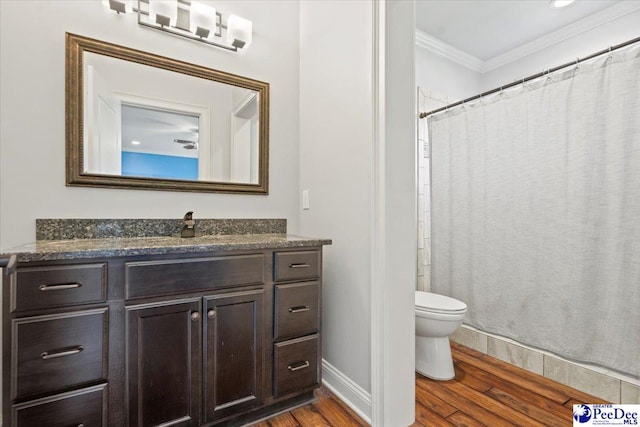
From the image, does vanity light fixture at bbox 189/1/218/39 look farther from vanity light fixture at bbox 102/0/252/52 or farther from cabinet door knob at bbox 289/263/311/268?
cabinet door knob at bbox 289/263/311/268

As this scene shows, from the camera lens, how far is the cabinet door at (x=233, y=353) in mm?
1315

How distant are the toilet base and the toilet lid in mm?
200

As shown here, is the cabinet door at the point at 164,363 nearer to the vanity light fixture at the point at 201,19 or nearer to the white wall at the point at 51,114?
the white wall at the point at 51,114

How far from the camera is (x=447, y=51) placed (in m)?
2.93

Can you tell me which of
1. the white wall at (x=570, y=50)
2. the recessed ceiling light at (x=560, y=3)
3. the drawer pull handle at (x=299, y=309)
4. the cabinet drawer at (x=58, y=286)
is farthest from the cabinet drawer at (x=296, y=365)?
the white wall at (x=570, y=50)

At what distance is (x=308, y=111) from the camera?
79.1 inches

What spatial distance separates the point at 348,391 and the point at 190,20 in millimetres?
2215

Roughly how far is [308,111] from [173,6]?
92 centimetres

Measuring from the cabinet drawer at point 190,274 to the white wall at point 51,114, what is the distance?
22.0 inches

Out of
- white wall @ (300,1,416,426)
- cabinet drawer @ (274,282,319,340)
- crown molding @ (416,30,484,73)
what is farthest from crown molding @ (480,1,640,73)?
cabinet drawer @ (274,282,319,340)

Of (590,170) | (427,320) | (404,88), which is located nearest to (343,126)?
(404,88)

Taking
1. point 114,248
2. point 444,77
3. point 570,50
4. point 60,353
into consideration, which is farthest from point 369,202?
point 570,50

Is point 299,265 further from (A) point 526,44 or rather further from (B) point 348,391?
(A) point 526,44

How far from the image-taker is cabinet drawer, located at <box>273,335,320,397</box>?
1474mm
